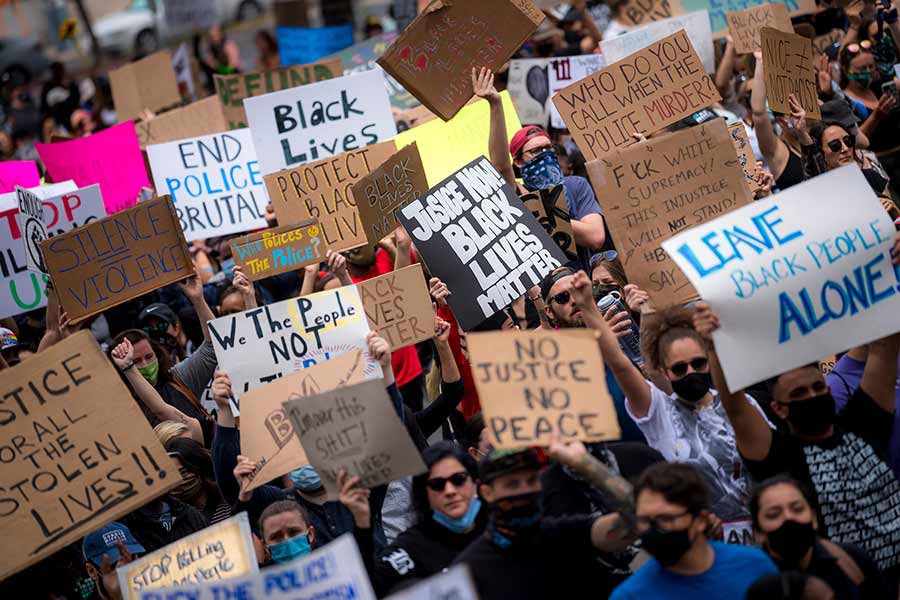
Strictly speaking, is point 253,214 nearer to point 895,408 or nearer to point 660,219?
point 660,219

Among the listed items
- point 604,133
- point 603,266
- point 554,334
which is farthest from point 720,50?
point 554,334

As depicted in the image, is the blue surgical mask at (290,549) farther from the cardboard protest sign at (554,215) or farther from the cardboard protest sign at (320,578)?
the cardboard protest sign at (554,215)

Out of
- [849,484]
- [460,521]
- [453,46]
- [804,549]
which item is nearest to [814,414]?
[849,484]

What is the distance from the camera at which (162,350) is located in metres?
7.57

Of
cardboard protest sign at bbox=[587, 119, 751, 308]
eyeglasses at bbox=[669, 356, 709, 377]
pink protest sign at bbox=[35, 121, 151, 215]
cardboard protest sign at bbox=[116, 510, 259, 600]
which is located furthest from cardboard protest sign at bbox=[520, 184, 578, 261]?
pink protest sign at bbox=[35, 121, 151, 215]

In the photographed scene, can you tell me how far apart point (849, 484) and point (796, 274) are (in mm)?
851

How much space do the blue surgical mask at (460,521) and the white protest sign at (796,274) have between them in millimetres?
1122

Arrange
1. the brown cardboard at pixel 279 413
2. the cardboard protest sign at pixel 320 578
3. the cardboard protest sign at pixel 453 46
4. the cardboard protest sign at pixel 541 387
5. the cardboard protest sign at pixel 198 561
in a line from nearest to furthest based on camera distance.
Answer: the cardboard protest sign at pixel 320 578
the cardboard protest sign at pixel 541 387
the cardboard protest sign at pixel 198 561
the brown cardboard at pixel 279 413
the cardboard protest sign at pixel 453 46

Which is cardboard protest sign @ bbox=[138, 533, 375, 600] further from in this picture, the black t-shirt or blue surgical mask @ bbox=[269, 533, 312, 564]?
the black t-shirt

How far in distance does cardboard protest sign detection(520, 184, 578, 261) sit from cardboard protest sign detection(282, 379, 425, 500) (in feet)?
7.36

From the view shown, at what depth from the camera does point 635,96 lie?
7.55 meters

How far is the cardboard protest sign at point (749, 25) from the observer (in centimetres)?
945

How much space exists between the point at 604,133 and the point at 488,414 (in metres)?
3.11

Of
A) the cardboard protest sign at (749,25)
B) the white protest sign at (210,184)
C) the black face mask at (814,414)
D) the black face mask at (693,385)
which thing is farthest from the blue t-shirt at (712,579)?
the cardboard protest sign at (749,25)
